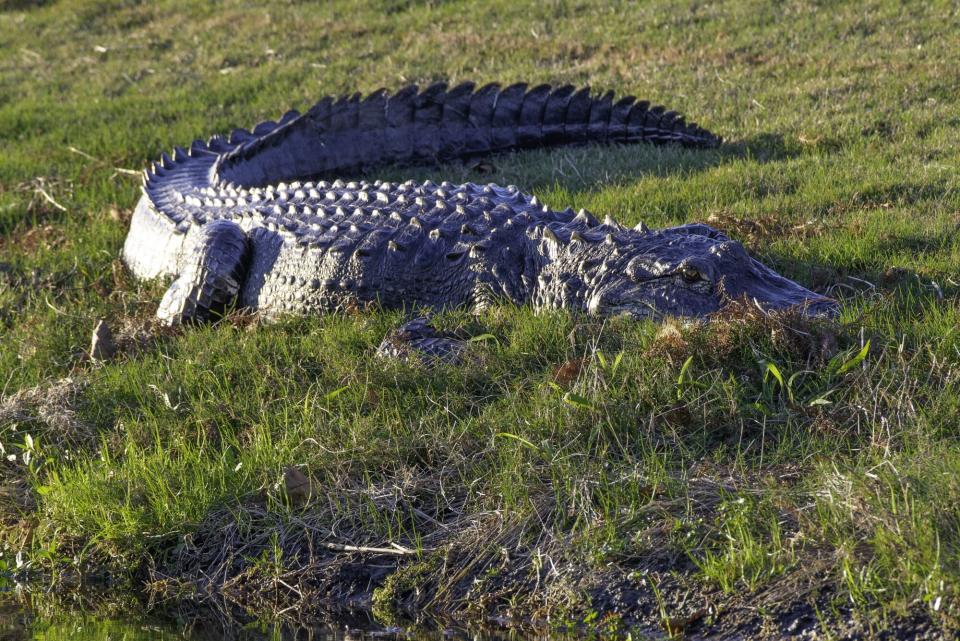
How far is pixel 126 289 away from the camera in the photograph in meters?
6.59

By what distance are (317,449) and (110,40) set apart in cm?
1096

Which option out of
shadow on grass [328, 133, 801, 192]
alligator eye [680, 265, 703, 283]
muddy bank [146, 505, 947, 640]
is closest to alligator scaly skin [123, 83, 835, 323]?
alligator eye [680, 265, 703, 283]

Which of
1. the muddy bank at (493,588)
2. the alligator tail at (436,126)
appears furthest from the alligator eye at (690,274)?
the alligator tail at (436,126)

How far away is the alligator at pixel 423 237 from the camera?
16.1 feet

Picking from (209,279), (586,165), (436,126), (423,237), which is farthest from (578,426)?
(436,126)

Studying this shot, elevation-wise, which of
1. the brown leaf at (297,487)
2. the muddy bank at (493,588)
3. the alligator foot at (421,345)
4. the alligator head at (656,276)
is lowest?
the muddy bank at (493,588)

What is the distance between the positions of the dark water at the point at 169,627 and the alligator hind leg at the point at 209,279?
2.19m

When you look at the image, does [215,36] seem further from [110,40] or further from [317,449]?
[317,449]

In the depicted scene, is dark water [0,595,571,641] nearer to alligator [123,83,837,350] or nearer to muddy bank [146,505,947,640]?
muddy bank [146,505,947,640]

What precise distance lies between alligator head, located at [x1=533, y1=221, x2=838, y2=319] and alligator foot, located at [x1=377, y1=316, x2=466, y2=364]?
53 cm

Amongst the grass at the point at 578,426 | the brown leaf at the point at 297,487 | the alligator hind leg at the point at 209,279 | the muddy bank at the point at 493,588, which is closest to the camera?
the muddy bank at the point at 493,588

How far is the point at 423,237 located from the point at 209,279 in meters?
1.21

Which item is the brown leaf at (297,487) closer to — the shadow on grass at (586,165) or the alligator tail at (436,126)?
the shadow on grass at (586,165)

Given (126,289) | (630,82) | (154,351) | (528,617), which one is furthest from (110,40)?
(528,617)
